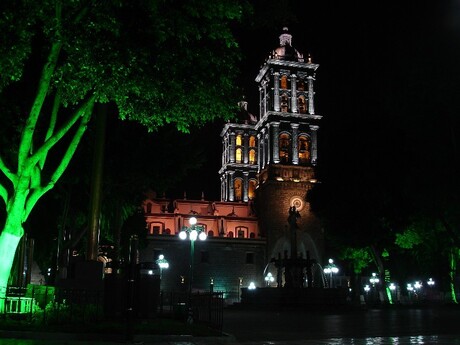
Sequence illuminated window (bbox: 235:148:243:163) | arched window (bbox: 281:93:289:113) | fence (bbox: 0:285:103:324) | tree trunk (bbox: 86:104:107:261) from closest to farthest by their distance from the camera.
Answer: fence (bbox: 0:285:103:324), tree trunk (bbox: 86:104:107:261), arched window (bbox: 281:93:289:113), illuminated window (bbox: 235:148:243:163)

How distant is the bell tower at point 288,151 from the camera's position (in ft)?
213

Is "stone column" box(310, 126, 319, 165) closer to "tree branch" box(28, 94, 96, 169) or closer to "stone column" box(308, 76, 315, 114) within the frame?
"stone column" box(308, 76, 315, 114)

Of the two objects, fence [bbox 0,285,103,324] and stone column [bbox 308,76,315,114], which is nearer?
fence [bbox 0,285,103,324]

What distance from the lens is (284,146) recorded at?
66.2m

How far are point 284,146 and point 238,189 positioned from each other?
16.3 m

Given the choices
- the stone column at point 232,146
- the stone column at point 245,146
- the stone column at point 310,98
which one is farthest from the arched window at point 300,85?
the stone column at point 232,146

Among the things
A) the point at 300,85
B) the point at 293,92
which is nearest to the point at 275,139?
the point at 293,92

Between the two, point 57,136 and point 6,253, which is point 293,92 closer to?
point 57,136

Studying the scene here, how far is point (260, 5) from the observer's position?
16.5 metres

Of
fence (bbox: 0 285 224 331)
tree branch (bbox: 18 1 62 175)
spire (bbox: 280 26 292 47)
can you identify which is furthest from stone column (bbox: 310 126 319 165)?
tree branch (bbox: 18 1 62 175)

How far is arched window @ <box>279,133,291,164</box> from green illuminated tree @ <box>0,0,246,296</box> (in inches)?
1974

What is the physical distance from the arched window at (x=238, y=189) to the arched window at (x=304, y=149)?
618 inches

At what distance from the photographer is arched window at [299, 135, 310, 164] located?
218ft

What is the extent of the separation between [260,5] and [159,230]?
57796 mm
